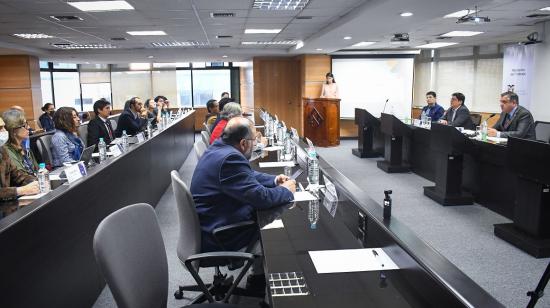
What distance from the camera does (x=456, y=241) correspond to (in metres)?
4.18

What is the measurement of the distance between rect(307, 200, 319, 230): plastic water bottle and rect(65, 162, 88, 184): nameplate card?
153 centimetres

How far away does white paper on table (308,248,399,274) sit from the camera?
157cm

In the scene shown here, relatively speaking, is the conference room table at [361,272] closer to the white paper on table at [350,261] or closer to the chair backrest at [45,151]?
the white paper on table at [350,261]

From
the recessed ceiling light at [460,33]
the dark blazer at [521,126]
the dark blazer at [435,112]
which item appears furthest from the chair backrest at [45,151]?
the recessed ceiling light at [460,33]

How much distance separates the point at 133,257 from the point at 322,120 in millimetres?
8672

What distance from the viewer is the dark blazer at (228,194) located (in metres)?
2.42

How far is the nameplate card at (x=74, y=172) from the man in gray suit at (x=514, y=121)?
489 cm

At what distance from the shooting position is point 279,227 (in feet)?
7.07

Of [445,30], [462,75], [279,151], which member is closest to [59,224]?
[279,151]

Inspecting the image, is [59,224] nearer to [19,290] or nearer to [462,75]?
[19,290]

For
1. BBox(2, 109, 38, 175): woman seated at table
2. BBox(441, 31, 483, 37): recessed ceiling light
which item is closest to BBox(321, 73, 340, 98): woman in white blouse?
BBox(441, 31, 483, 37): recessed ceiling light

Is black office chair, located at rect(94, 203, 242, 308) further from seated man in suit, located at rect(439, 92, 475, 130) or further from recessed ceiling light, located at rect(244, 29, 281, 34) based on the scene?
recessed ceiling light, located at rect(244, 29, 281, 34)

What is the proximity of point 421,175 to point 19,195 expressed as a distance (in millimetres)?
5955

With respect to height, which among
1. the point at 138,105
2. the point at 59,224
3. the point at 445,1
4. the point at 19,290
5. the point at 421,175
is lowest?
the point at 421,175
